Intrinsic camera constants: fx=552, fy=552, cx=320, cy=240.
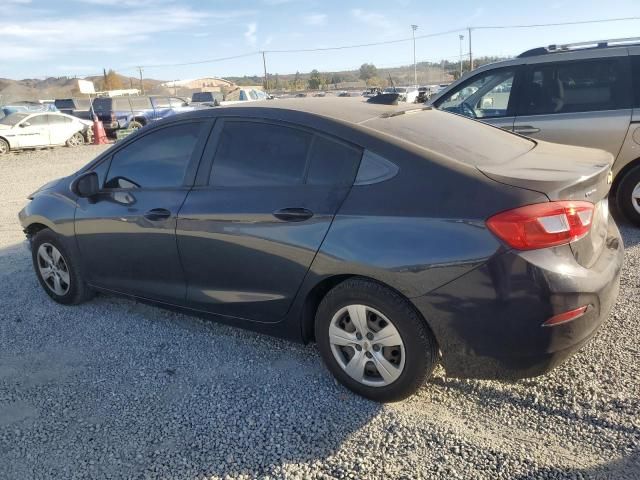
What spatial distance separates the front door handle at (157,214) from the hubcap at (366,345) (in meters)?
1.38

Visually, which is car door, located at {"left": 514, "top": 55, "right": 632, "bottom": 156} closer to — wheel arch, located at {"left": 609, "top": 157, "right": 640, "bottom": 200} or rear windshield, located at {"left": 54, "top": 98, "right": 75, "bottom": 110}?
wheel arch, located at {"left": 609, "top": 157, "right": 640, "bottom": 200}

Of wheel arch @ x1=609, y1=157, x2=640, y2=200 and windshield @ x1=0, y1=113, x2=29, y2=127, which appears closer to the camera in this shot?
wheel arch @ x1=609, y1=157, x2=640, y2=200

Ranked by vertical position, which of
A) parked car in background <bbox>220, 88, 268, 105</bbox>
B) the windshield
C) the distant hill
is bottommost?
the windshield

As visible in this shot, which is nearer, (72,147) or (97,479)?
(97,479)

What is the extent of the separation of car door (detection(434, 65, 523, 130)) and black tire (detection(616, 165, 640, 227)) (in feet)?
4.30

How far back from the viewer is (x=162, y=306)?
393 cm

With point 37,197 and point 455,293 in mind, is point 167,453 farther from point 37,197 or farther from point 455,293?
point 37,197

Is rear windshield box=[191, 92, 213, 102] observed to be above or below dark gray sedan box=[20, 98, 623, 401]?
above

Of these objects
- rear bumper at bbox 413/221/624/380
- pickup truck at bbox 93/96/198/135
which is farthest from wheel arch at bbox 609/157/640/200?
pickup truck at bbox 93/96/198/135

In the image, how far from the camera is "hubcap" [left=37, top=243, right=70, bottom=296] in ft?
15.0

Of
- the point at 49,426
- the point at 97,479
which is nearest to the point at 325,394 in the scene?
the point at 97,479

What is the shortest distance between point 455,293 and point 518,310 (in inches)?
11.5

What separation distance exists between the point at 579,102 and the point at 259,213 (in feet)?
14.4

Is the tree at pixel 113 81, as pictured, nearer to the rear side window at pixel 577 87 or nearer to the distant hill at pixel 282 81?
the distant hill at pixel 282 81
